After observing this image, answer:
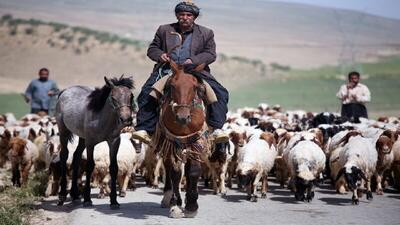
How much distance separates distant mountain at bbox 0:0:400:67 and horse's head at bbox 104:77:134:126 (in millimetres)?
69128

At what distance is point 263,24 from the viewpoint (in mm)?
106438

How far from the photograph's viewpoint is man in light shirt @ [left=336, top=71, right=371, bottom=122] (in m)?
19.4

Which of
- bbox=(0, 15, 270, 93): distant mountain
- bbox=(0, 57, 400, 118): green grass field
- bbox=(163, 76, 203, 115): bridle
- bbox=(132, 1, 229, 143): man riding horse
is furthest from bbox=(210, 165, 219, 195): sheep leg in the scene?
bbox=(0, 15, 270, 93): distant mountain

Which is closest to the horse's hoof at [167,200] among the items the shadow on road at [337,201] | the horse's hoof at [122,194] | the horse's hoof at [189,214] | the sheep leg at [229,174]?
the horse's hoof at [189,214]

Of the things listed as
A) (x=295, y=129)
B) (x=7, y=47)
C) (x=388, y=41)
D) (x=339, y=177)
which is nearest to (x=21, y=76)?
(x=7, y=47)

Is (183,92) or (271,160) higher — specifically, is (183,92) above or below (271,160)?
above

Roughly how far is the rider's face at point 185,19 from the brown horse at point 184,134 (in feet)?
2.79

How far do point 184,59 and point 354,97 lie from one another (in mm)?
9257

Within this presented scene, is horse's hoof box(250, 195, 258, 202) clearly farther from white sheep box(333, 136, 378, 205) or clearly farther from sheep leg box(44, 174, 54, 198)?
sheep leg box(44, 174, 54, 198)

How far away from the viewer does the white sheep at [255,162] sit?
13297 millimetres

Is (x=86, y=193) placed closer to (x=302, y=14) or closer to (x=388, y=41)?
(x=388, y=41)

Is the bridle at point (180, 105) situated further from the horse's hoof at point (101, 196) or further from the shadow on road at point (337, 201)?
the shadow on road at point (337, 201)

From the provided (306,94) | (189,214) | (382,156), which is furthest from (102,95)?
(306,94)

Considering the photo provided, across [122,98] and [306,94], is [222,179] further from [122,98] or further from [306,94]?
[306,94]
